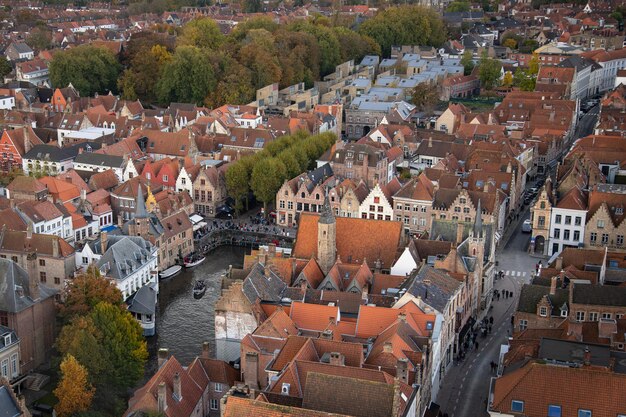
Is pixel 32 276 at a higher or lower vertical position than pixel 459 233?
lower

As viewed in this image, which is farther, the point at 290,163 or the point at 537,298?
the point at 290,163

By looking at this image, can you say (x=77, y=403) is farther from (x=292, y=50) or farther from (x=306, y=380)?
(x=292, y=50)

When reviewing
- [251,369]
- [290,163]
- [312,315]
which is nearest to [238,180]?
[290,163]

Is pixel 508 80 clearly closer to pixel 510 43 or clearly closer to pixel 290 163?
pixel 510 43

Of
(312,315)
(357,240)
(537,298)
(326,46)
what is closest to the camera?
(312,315)

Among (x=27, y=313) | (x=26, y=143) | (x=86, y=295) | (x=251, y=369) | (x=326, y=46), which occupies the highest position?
(x=326, y=46)
